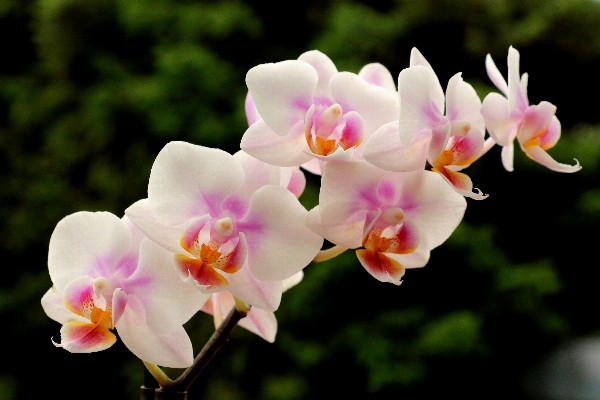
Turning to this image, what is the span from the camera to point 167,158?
0.34 metres

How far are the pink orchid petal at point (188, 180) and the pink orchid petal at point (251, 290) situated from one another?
0.04 meters

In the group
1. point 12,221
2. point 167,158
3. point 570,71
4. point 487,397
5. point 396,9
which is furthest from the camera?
point 12,221

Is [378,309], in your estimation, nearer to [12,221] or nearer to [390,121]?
[12,221]

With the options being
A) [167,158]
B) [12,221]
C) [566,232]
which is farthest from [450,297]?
[167,158]

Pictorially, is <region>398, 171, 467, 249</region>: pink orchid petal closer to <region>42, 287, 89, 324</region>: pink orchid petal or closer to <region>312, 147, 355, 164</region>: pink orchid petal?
<region>312, 147, 355, 164</region>: pink orchid petal

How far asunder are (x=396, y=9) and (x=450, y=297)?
882mm

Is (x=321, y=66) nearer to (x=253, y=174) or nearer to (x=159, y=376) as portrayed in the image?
(x=253, y=174)

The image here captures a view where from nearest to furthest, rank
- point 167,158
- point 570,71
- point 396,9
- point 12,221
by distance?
point 167,158, point 570,71, point 396,9, point 12,221

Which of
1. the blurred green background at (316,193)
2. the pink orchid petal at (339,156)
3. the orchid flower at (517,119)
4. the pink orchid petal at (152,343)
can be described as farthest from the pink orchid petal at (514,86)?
the blurred green background at (316,193)

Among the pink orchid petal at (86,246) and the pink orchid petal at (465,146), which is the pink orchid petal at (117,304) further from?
the pink orchid petal at (465,146)

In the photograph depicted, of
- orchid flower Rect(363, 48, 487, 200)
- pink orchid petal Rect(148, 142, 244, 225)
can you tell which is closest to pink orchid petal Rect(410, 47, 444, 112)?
orchid flower Rect(363, 48, 487, 200)

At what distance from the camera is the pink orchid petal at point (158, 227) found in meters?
0.33

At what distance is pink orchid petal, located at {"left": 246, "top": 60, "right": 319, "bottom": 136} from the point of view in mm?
352

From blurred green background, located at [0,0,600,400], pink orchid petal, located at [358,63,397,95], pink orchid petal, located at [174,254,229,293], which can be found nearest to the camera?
pink orchid petal, located at [174,254,229,293]
